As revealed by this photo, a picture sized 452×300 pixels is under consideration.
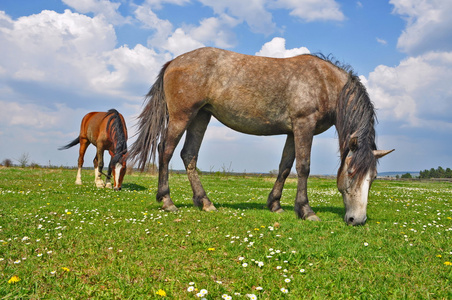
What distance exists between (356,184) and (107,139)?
39.4 ft

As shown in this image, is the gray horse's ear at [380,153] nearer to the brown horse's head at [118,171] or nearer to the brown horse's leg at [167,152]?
the brown horse's leg at [167,152]

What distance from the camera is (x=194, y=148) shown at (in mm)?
8516

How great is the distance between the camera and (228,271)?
4.04 meters

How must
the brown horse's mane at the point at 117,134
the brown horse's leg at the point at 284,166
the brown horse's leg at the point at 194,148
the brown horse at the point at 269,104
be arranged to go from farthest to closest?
the brown horse's mane at the point at 117,134, the brown horse's leg at the point at 194,148, the brown horse's leg at the point at 284,166, the brown horse at the point at 269,104

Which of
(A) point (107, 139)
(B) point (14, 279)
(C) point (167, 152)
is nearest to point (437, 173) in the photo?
(A) point (107, 139)

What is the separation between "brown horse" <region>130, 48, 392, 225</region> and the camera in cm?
719

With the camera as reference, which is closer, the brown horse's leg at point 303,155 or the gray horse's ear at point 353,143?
the gray horse's ear at point 353,143

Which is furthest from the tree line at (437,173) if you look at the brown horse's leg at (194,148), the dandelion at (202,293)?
the dandelion at (202,293)

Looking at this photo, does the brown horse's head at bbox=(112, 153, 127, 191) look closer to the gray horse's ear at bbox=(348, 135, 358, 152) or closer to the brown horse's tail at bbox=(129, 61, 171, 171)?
the brown horse's tail at bbox=(129, 61, 171, 171)

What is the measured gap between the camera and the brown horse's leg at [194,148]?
8.41 meters

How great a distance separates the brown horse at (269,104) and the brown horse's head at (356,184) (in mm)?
35

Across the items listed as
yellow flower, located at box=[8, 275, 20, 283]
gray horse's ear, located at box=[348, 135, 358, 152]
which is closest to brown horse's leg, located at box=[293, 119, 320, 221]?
gray horse's ear, located at box=[348, 135, 358, 152]

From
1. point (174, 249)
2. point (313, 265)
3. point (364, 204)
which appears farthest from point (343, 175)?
point (174, 249)

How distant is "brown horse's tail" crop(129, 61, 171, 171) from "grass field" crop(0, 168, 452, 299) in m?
1.77
